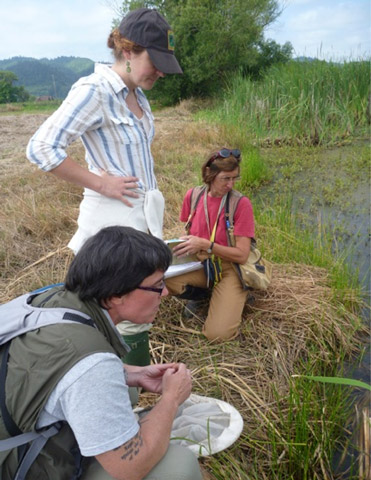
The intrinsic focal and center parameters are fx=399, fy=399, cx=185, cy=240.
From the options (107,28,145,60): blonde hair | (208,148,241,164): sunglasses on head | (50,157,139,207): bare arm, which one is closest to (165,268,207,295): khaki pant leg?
(208,148,241,164): sunglasses on head

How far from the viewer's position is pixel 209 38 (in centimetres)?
1806

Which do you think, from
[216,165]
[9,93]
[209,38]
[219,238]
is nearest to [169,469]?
[219,238]

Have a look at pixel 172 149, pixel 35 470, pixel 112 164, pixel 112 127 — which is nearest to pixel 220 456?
pixel 35 470

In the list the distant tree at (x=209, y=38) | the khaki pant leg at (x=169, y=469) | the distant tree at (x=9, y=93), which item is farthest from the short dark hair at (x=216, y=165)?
the distant tree at (x=9, y=93)

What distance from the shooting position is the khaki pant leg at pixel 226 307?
268 centimetres

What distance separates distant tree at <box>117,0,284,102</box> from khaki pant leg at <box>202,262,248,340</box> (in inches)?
679

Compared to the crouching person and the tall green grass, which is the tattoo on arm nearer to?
the crouching person

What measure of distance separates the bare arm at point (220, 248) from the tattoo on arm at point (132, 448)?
4.81 feet

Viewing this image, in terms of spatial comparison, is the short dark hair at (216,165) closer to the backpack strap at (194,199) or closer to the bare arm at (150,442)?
the backpack strap at (194,199)

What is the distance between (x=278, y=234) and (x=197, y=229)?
1.07 metres

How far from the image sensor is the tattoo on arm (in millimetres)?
1106

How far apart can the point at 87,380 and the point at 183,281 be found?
186cm

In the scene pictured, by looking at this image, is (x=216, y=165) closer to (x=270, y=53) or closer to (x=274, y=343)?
(x=274, y=343)

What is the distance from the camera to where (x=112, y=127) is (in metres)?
1.78
